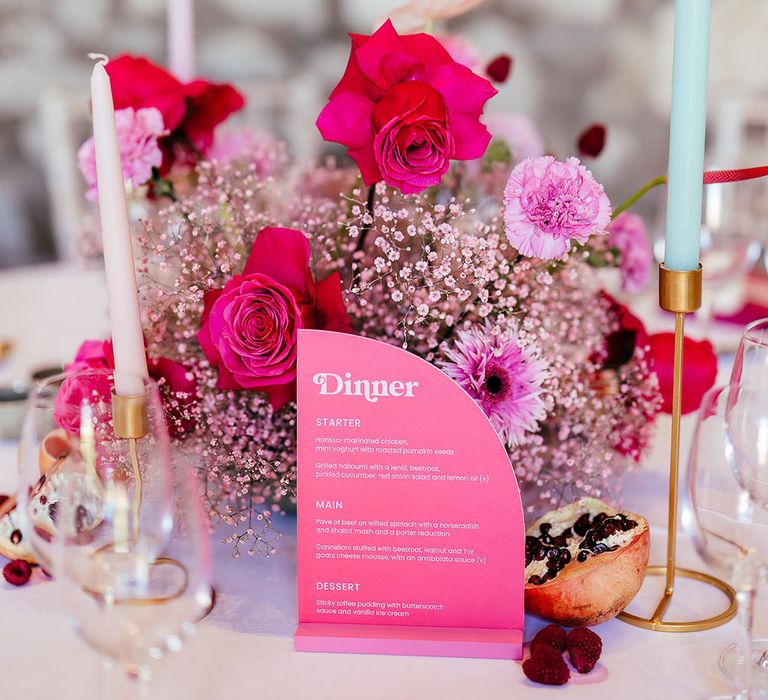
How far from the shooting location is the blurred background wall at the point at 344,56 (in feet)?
12.2

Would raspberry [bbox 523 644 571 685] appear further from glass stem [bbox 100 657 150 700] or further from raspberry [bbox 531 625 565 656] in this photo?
glass stem [bbox 100 657 150 700]

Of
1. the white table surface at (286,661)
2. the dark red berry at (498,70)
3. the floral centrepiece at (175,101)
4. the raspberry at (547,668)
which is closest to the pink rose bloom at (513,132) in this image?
the dark red berry at (498,70)

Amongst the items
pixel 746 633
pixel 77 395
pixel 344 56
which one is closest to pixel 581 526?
pixel 746 633

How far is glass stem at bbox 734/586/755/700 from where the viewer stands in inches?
25.6

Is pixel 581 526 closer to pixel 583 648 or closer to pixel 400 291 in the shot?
pixel 583 648

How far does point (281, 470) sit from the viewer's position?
89 cm

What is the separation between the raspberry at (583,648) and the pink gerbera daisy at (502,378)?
0.17 m

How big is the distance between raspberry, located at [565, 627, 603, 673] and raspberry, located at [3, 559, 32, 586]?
478mm

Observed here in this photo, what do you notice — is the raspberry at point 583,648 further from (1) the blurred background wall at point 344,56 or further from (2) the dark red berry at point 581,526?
(1) the blurred background wall at point 344,56

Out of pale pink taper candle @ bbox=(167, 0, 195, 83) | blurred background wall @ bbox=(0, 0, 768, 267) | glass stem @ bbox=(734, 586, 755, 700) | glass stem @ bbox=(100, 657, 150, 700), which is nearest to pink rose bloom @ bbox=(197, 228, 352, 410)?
glass stem @ bbox=(100, 657, 150, 700)

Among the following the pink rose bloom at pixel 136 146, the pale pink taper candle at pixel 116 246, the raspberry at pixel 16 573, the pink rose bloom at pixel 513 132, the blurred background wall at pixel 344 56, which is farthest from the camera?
the blurred background wall at pixel 344 56

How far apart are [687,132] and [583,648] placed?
0.41 metres

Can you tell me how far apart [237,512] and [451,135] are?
0.38 m

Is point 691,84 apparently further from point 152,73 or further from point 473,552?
point 152,73
